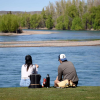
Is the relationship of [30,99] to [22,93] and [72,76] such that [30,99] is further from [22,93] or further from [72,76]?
[72,76]

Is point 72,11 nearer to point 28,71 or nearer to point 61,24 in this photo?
point 61,24

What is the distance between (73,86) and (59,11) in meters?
193

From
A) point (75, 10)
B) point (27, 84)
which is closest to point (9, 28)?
point (75, 10)

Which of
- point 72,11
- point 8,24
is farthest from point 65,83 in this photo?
point 72,11

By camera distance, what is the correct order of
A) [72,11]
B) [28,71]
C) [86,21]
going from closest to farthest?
1. [28,71]
2. [86,21]
3. [72,11]

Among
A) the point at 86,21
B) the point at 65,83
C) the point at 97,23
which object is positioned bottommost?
the point at 65,83

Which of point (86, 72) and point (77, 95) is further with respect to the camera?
point (86, 72)

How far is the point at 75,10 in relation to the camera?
17575 centimetres

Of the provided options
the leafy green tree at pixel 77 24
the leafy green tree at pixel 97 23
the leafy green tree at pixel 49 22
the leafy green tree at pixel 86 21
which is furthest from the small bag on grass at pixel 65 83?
the leafy green tree at pixel 49 22

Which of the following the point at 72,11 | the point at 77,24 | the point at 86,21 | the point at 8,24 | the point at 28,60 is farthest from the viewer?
the point at 72,11

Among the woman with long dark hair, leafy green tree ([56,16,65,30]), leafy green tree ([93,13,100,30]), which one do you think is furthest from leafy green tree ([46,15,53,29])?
the woman with long dark hair

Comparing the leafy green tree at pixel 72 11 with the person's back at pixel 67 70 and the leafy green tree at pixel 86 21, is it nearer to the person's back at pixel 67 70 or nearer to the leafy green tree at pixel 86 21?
the leafy green tree at pixel 86 21

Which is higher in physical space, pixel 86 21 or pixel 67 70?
pixel 86 21

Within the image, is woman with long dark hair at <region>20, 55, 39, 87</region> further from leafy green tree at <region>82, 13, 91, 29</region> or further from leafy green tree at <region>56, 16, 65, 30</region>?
leafy green tree at <region>56, 16, 65, 30</region>
